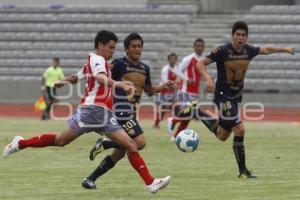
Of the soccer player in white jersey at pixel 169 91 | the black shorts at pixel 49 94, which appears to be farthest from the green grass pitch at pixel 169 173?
the black shorts at pixel 49 94

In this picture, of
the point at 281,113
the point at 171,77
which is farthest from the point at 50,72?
the point at 281,113

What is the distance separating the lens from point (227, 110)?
43.4 ft

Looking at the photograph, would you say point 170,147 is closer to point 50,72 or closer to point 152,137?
point 152,137

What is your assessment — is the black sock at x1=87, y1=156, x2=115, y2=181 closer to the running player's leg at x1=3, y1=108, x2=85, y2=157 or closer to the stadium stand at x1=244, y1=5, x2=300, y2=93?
the running player's leg at x1=3, y1=108, x2=85, y2=157

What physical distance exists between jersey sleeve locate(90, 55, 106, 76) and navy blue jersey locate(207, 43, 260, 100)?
2878 millimetres

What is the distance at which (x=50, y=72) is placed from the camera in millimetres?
30375

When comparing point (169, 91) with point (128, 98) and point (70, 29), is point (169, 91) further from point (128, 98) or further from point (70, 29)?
point (70, 29)

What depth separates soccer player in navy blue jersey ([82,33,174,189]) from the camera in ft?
38.3

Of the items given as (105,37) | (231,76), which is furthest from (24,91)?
(105,37)

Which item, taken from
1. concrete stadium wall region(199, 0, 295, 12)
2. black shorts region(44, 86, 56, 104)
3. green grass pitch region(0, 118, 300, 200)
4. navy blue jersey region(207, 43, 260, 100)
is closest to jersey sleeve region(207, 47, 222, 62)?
navy blue jersey region(207, 43, 260, 100)

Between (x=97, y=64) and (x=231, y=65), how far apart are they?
3.19 m

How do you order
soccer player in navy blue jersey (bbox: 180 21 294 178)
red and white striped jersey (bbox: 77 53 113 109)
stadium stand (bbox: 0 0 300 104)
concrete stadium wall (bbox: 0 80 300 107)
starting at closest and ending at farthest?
1. red and white striped jersey (bbox: 77 53 113 109)
2. soccer player in navy blue jersey (bbox: 180 21 294 178)
3. concrete stadium wall (bbox: 0 80 300 107)
4. stadium stand (bbox: 0 0 300 104)

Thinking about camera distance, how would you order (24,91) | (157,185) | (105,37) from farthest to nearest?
(24,91)
(105,37)
(157,185)

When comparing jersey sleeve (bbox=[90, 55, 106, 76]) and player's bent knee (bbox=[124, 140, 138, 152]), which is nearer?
jersey sleeve (bbox=[90, 55, 106, 76])
